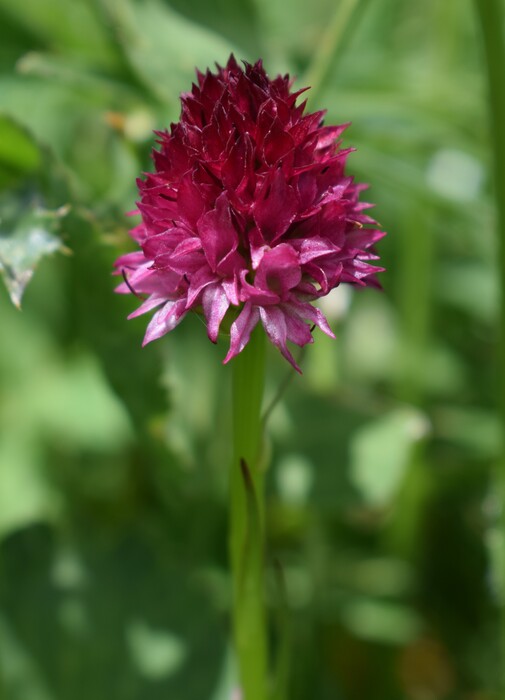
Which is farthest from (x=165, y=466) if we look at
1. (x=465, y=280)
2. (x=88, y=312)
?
(x=465, y=280)

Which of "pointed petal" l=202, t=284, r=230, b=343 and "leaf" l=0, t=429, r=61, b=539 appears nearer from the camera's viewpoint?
"pointed petal" l=202, t=284, r=230, b=343

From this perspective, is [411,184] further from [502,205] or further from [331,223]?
[331,223]

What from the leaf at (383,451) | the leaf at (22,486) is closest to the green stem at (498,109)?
the leaf at (383,451)

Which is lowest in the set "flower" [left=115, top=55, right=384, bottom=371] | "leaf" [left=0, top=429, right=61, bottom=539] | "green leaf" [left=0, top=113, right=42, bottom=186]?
"leaf" [left=0, top=429, right=61, bottom=539]

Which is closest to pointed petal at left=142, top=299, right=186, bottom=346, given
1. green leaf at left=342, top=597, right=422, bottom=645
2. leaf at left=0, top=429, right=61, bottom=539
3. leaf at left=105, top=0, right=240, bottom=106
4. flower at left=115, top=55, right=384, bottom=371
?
flower at left=115, top=55, right=384, bottom=371

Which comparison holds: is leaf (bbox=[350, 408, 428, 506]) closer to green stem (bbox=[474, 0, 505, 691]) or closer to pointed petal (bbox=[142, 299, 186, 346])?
green stem (bbox=[474, 0, 505, 691])

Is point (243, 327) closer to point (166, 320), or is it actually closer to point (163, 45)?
point (166, 320)

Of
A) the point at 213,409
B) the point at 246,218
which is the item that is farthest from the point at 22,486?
the point at 246,218
